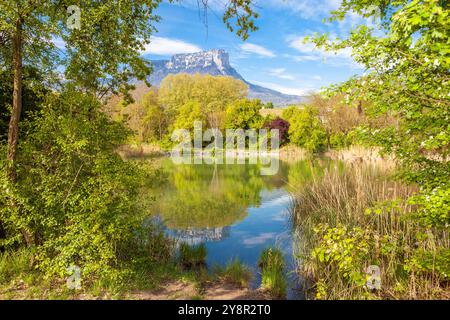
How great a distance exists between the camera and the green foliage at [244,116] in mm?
44406

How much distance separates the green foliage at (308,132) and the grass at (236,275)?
1194 inches

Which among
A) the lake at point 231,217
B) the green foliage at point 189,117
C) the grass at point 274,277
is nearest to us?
the grass at point 274,277

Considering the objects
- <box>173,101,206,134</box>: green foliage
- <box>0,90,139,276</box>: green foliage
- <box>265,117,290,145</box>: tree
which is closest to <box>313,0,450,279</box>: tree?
<box>0,90,139,276</box>: green foliage

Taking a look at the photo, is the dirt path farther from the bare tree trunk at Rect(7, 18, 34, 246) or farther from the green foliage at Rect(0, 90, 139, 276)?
the bare tree trunk at Rect(7, 18, 34, 246)

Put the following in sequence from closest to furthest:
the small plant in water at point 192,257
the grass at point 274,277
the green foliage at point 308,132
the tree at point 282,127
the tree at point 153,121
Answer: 1. the grass at point 274,277
2. the small plant in water at point 192,257
3. the green foliage at point 308,132
4. the tree at point 282,127
5. the tree at point 153,121

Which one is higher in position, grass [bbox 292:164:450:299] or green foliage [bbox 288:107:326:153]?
green foliage [bbox 288:107:326:153]

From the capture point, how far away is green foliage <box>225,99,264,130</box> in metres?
44.4

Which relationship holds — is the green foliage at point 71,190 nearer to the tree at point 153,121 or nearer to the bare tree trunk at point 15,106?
the bare tree trunk at point 15,106

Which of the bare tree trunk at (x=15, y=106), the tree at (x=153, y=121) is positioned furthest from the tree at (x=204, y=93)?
the bare tree trunk at (x=15, y=106)

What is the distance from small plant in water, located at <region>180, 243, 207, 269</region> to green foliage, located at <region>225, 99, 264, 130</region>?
3782cm

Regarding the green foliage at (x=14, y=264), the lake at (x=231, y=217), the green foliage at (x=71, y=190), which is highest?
the green foliage at (x=71, y=190)
